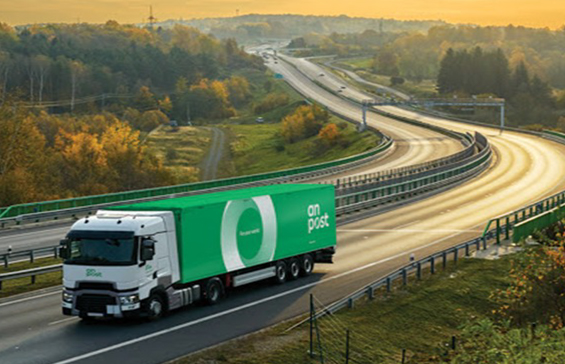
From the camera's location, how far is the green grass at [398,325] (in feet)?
80.6

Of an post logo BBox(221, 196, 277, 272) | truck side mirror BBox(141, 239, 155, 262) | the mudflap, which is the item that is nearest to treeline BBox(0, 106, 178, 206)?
the mudflap

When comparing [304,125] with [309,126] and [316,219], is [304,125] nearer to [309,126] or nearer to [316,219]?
[309,126]

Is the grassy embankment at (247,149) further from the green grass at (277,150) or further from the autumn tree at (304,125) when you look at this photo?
the autumn tree at (304,125)

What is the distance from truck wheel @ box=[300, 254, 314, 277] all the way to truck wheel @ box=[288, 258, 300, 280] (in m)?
0.36

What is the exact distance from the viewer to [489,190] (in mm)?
70375

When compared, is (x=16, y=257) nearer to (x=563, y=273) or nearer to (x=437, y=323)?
(x=437, y=323)

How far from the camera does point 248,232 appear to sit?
103 feet

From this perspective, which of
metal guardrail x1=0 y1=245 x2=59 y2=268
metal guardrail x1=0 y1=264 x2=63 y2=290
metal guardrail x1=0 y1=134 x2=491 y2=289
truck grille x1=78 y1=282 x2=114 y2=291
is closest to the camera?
truck grille x1=78 y1=282 x2=114 y2=291

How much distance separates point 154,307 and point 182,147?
454 ft

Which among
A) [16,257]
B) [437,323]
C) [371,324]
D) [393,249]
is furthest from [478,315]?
[16,257]

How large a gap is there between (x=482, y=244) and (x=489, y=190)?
2798 cm

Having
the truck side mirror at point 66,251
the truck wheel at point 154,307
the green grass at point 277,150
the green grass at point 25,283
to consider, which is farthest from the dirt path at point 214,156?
the truck side mirror at point 66,251

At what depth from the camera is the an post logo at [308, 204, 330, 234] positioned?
34.8 meters

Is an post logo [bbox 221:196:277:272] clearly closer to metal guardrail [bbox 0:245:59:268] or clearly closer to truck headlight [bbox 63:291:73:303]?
truck headlight [bbox 63:291:73:303]
